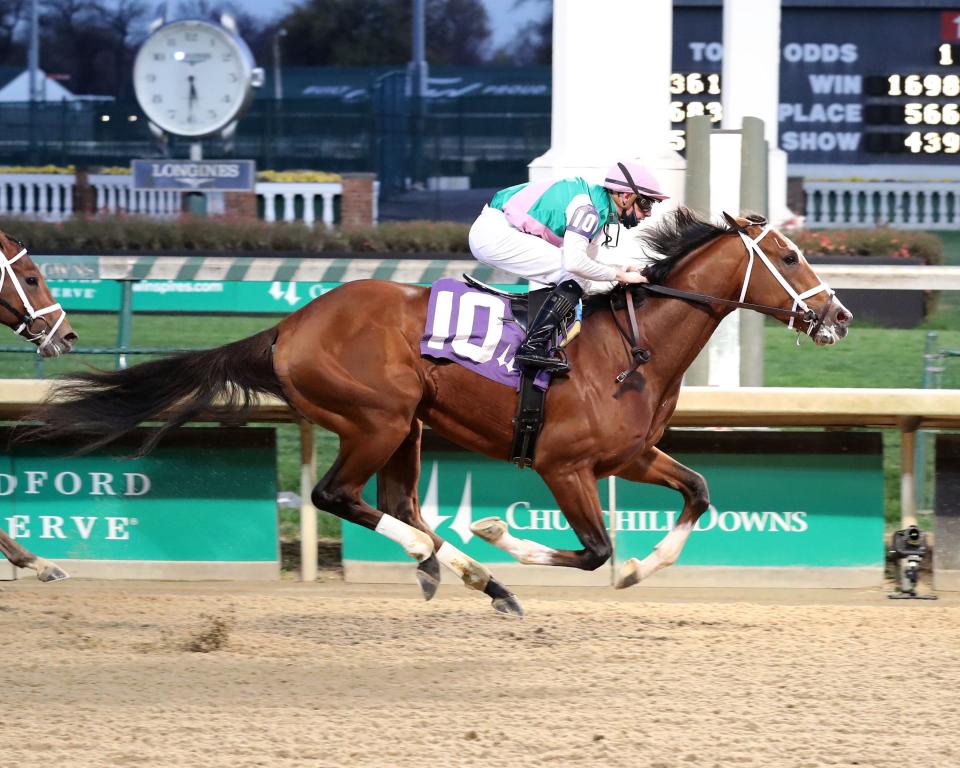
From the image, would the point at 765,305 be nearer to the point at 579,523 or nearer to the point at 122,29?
the point at 579,523

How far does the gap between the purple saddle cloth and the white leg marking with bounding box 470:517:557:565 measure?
18.9 inches

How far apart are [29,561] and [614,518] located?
235 cm

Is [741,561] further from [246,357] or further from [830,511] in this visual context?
[246,357]

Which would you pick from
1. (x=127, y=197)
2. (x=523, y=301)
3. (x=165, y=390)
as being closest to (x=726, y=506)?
(x=523, y=301)

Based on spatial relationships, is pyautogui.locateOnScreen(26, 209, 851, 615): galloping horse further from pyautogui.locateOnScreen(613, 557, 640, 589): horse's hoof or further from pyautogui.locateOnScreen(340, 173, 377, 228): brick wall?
pyautogui.locateOnScreen(340, 173, 377, 228): brick wall

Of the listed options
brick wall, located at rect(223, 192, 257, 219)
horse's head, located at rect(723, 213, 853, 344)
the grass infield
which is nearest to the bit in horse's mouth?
horse's head, located at rect(723, 213, 853, 344)

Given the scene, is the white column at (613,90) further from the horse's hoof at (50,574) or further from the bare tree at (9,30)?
the bare tree at (9,30)

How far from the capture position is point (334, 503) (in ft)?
17.1

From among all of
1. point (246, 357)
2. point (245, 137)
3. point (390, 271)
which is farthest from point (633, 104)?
point (245, 137)

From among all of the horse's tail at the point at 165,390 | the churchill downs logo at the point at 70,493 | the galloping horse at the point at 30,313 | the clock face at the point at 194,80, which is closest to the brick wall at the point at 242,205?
the clock face at the point at 194,80

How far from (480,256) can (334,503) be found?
3.32ft

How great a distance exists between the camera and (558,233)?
5.19 meters

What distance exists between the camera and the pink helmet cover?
5000 millimetres

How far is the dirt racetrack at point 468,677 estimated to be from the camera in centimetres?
406
